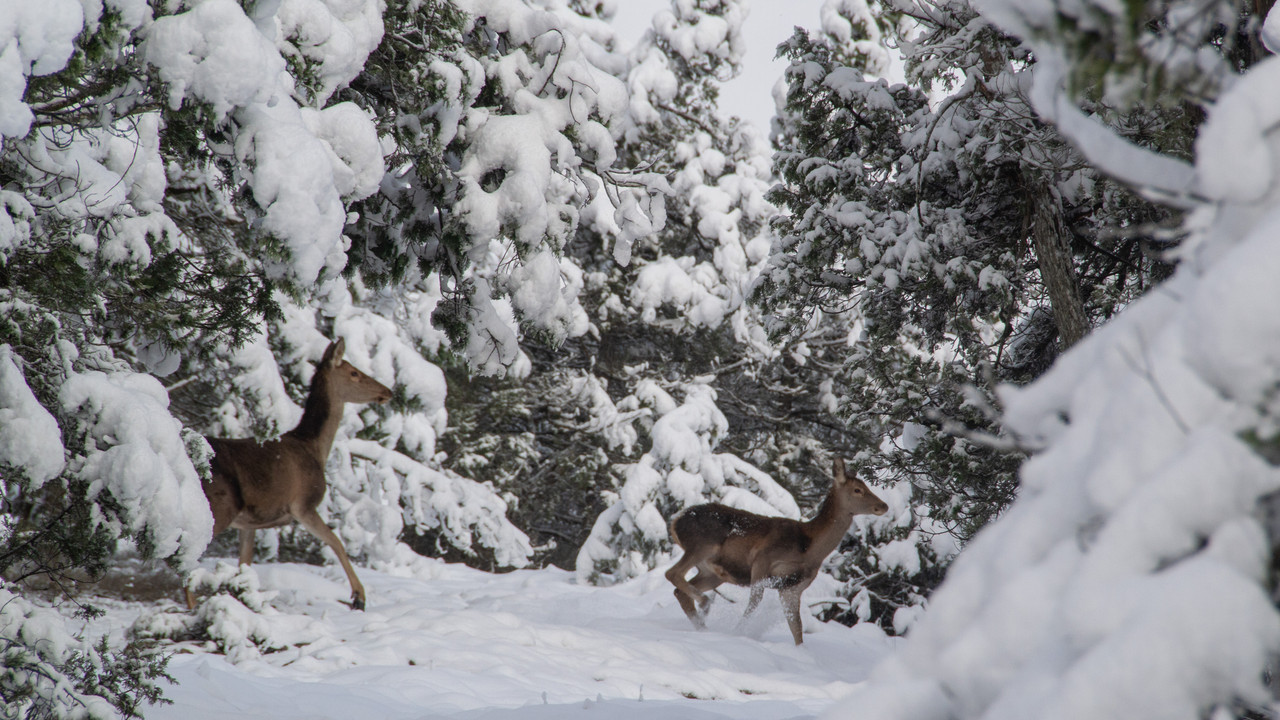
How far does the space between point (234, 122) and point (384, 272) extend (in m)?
2.33

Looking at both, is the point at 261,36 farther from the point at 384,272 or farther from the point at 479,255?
the point at 384,272

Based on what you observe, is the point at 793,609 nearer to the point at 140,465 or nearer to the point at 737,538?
the point at 737,538

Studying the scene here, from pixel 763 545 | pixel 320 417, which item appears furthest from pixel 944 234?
pixel 320 417

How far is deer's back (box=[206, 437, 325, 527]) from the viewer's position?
311 inches

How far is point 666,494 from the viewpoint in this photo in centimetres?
1468

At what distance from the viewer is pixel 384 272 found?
5691mm

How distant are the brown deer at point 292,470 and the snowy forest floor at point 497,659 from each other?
599mm

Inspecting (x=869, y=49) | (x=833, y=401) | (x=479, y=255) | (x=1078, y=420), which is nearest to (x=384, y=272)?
(x=479, y=255)

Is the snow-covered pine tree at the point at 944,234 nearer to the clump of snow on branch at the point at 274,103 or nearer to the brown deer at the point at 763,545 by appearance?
the brown deer at the point at 763,545

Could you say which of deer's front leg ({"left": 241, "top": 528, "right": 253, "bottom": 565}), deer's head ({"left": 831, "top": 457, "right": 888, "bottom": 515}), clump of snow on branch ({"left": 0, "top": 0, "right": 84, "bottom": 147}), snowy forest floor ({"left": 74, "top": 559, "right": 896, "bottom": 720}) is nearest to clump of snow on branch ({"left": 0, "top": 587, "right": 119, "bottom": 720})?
snowy forest floor ({"left": 74, "top": 559, "right": 896, "bottom": 720})

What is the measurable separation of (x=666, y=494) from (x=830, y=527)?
555cm

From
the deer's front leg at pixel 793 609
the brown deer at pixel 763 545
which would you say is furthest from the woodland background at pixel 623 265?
the deer's front leg at pixel 793 609

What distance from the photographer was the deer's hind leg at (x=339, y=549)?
8.40m

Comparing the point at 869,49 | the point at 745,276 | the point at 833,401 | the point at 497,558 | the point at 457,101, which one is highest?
the point at 869,49
